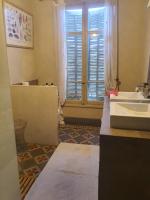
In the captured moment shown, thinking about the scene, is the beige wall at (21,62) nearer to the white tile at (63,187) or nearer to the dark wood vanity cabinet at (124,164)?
the white tile at (63,187)

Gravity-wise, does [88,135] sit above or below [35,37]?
below

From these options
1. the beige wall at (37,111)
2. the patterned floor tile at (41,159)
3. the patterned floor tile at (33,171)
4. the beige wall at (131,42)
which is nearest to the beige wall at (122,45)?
the beige wall at (131,42)

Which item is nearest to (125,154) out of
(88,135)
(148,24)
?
(88,135)

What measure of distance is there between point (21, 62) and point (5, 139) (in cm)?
226

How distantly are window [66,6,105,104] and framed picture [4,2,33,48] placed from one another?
0.73 meters

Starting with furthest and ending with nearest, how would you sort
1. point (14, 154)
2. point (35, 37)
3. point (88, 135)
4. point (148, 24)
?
point (35, 37) → point (88, 135) → point (148, 24) → point (14, 154)

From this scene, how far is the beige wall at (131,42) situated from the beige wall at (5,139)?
2.61 metres

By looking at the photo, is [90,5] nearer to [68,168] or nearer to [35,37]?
[35,37]

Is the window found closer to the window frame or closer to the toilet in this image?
the window frame

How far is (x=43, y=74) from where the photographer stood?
12.7 feet

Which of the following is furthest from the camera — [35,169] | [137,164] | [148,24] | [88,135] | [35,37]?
[35,37]

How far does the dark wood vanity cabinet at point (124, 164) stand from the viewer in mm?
1271

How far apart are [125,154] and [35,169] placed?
1.33m

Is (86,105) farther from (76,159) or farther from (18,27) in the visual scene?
(18,27)
